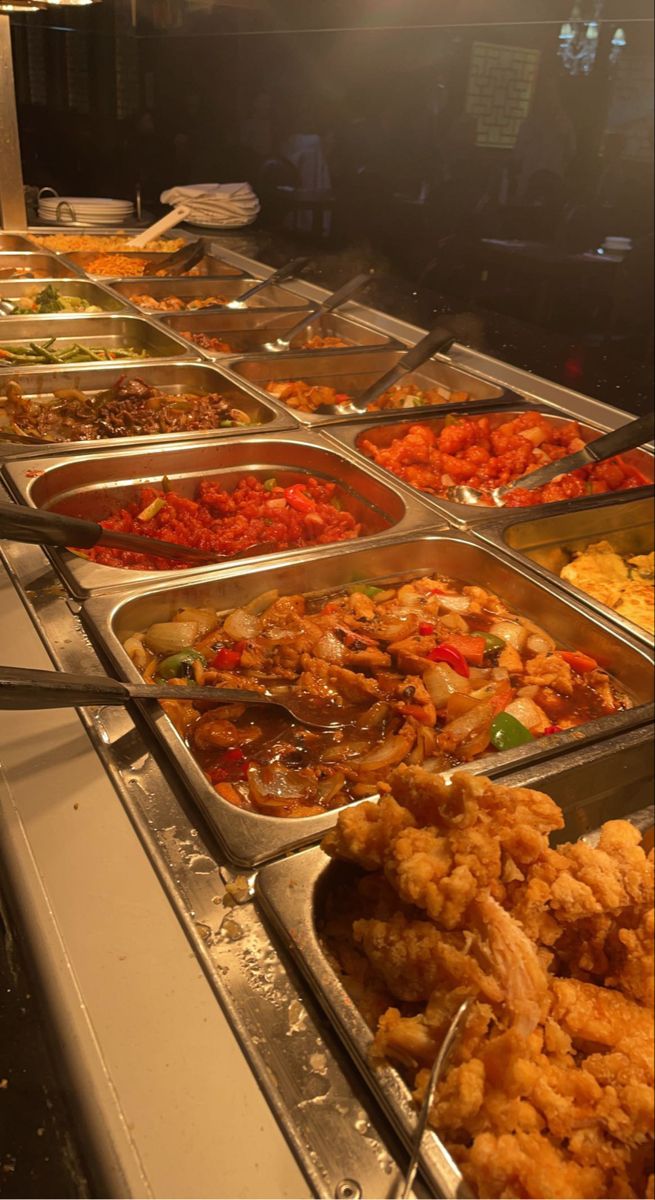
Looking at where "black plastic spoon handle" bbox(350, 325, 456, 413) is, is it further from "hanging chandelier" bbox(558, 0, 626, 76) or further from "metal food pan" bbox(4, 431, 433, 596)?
"hanging chandelier" bbox(558, 0, 626, 76)

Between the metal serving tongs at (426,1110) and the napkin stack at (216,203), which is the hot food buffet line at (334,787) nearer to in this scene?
the metal serving tongs at (426,1110)

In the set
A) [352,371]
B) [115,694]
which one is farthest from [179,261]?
[115,694]

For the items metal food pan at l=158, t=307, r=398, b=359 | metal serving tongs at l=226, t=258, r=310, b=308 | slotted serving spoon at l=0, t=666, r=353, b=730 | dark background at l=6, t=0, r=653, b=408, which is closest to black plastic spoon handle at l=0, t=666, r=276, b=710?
slotted serving spoon at l=0, t=666, r=353, b=730

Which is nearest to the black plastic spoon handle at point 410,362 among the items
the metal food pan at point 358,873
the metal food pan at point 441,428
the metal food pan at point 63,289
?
the metal food pan at point 441,428

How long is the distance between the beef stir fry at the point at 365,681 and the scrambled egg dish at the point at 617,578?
407 mm

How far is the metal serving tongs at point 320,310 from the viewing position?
14.5 feet

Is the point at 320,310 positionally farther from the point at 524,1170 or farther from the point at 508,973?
the point at 524,1170

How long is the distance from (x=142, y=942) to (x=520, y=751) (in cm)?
83

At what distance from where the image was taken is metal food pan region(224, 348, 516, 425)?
3.82 meters

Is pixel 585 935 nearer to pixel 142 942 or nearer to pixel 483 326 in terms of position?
pixel 142 942

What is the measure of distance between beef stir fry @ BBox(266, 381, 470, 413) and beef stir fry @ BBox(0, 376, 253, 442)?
30 centimetres

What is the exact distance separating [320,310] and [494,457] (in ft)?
5.52

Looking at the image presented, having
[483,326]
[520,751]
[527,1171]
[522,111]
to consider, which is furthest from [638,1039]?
[522,111]

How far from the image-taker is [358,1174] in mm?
953
